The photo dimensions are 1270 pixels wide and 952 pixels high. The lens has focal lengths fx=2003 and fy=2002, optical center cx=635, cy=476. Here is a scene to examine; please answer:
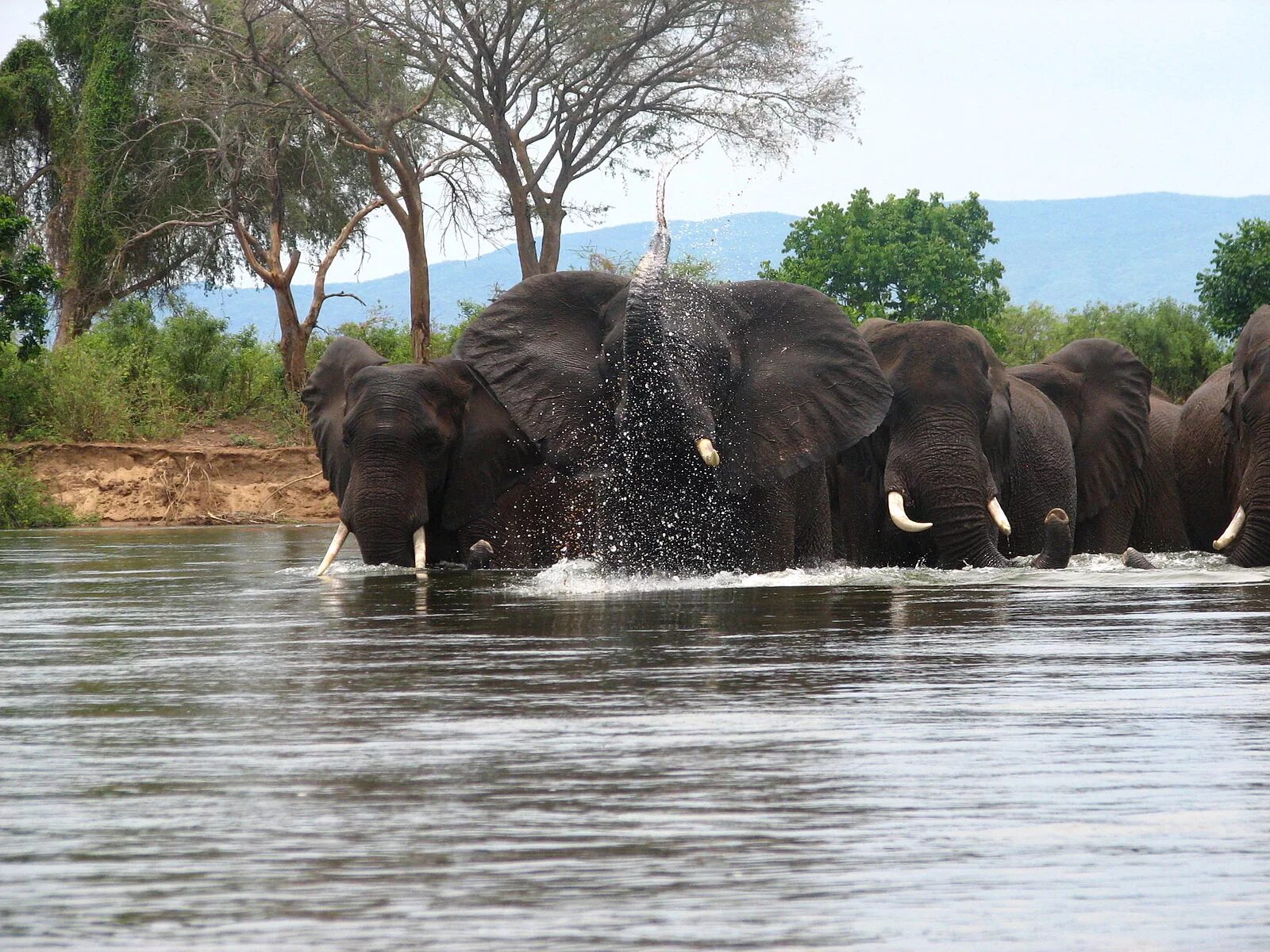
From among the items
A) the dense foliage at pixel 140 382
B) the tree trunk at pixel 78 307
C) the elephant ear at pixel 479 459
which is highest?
the tree trunk at pixel 78 307

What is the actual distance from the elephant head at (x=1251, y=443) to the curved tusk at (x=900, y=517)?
201 cm

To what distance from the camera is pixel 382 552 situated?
1385 cm

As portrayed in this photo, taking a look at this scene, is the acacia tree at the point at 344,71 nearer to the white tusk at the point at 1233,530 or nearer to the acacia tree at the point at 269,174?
the acacia tree at the point at 269,174

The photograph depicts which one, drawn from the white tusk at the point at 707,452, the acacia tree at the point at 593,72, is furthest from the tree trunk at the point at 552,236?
the white tusk at the point at 707,452

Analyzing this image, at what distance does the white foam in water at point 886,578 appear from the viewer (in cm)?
1120

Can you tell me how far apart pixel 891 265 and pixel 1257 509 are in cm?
4566

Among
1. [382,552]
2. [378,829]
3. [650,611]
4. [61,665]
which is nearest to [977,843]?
[378,829]

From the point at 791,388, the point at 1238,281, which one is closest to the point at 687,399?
the point at 791,388

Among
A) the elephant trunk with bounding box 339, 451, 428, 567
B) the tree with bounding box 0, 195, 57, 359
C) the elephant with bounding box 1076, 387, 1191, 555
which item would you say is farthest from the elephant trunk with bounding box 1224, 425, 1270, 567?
the tree with bounding box 0, 195, 57, 359

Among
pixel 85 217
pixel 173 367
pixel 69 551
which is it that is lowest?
pixel 69 551

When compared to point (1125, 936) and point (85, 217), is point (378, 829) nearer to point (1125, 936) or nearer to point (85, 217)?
point (1125, 936)

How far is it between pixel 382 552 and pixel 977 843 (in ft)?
34.5

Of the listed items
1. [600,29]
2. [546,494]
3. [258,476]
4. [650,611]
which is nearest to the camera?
[650,611]

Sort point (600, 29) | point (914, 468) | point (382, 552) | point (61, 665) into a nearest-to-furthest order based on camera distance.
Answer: point (61, 665), point (914, 468), point (382, 552), point (600, 29)
